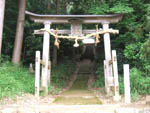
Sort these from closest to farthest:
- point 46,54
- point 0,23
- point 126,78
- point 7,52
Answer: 1. point 126,78
2. point 46,54
3. point 0,23
4. point 7,52

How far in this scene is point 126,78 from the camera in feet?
18.8

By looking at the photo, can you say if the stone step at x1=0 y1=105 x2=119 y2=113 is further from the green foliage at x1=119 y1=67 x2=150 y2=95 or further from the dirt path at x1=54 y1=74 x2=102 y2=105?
the green foliage at x1=119 y1=67 x2=150 y2=95

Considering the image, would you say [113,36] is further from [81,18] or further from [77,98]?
[77,98]

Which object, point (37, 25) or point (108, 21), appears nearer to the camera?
point (108, 21)

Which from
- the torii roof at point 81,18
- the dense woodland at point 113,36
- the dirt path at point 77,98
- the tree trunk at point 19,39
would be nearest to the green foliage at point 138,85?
the dense woodland at point 113,36

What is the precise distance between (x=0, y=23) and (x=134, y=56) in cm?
660

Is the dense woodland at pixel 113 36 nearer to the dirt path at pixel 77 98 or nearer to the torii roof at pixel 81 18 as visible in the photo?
the torii roof at pixel 81 18

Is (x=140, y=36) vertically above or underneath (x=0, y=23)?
underneath

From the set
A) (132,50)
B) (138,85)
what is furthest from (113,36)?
(138,85)

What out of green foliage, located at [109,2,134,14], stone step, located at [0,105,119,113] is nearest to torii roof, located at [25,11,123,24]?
green foliage, located at [109,2,134,14]

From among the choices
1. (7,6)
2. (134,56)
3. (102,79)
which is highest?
(7,6)

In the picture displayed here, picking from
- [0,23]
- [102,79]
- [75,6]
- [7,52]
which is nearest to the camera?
[0,23]

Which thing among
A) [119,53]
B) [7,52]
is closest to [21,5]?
[7,52]

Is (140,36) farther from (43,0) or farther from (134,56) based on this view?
(43,0)
